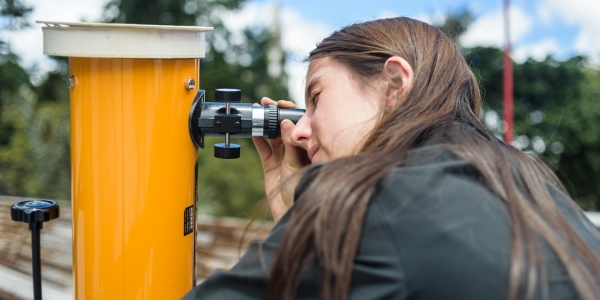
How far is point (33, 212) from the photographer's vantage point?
4.00ft

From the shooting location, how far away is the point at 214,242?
2877 mm

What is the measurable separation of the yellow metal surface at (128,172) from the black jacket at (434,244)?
20.8 inches

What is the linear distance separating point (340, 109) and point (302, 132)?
0.16 m

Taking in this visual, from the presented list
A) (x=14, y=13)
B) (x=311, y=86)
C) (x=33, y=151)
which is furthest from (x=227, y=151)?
(x=33, y=151)

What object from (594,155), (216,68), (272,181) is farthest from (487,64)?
(272,181)

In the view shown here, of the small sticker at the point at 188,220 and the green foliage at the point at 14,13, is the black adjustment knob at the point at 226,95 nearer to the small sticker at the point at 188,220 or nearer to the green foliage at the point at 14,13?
the small sticker at the point at 188,220

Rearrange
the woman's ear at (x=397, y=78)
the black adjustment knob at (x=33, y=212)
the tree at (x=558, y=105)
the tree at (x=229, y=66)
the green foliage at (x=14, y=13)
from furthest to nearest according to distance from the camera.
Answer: the tree at (x=558, y=105)
the tree at (x=229, y=66)
the green foliage at (x=14, y=13)
the black adjustment knob at (x=33, y=212)
the woman's ear at (x=397, y=78)

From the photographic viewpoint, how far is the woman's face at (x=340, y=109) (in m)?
1.12

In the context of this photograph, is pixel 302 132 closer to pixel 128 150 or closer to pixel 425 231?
pixel 128 150

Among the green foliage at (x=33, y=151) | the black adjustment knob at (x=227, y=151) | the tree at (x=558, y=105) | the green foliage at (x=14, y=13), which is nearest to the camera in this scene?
the black adjustment knob at (x=227, y=151)

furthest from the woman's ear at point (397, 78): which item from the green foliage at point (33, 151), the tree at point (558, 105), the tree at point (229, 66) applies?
the tree at point (558, 105)

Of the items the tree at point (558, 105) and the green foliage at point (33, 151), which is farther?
the tree at point (558, 105)

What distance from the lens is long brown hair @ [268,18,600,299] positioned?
771 millimetres

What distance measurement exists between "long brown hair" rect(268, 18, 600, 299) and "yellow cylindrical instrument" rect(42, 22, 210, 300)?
368mm
